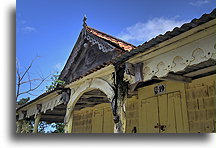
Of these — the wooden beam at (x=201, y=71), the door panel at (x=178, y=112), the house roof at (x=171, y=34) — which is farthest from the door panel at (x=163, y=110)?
the house roof at (x=171, y=34)

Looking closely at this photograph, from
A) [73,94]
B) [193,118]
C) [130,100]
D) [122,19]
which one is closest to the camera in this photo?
[122,19]

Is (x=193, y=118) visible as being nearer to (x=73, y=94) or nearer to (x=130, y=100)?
(x=130, y=100)

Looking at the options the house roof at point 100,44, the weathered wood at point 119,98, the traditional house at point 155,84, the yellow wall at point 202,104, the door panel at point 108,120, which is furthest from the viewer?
the door panel at point 108,120

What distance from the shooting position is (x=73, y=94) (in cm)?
564

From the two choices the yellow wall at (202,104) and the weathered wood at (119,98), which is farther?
the yellow wall at (202,104)

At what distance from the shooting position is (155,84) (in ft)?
18.6

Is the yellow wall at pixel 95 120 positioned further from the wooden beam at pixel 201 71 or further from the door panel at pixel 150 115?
the wooden beam at pixel 201 71

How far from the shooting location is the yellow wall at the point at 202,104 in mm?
4402

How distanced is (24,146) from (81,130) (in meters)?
7.11

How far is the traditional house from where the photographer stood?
2926 mm

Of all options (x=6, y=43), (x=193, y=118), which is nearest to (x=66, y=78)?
(x=193, y=118)

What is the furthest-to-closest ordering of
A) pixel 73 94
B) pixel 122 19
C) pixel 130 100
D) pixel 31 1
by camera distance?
pixel 130 100 < pixel 73 94 < pixel 122 19 < pixel 31 1

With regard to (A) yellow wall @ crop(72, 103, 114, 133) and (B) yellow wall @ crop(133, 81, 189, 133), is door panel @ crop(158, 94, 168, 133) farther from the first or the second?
Answer: (A) yellow wall @ crop(72, 103, 114, 133)

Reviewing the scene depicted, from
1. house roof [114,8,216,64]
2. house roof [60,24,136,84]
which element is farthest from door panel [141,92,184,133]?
house roof [114,8,216,64]
